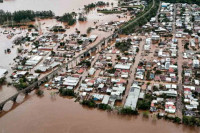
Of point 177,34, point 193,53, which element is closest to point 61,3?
point 177,34

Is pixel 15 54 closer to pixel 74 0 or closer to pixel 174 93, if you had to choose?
pixel 174 93

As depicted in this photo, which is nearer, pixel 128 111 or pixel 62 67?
pixel 128 111

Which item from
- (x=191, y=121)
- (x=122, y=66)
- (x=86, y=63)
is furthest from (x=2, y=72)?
(x=191, y=121)

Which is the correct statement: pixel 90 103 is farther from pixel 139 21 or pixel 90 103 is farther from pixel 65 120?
pixel 139 21

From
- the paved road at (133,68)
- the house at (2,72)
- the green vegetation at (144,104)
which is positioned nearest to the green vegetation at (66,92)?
the paved road at (133,68)

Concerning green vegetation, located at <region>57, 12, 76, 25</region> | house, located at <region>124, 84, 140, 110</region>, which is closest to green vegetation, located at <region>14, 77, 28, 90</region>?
house, located at <region>124, 84, 140, 110</region>

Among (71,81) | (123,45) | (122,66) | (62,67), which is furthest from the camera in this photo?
(123,45)
